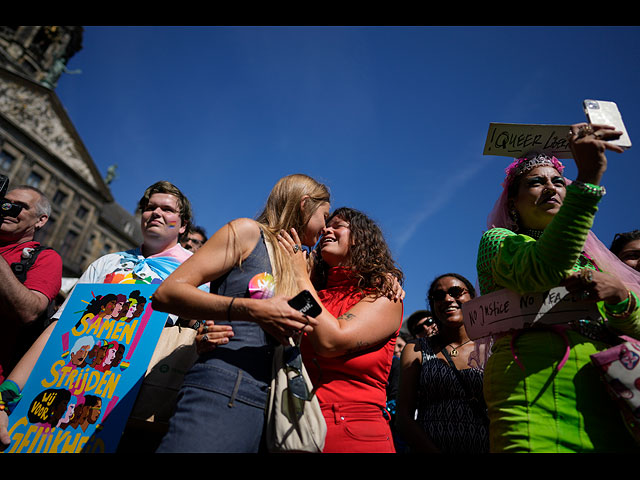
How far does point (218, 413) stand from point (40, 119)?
39106mm

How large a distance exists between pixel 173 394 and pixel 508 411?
70.7 inches

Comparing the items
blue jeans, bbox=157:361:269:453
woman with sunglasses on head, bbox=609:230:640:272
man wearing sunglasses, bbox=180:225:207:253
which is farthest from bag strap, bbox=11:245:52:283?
woman with sunglasses on head, bbox=609:230:640:272

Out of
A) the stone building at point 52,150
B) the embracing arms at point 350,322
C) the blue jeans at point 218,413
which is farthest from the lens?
the stone building at point 52,150

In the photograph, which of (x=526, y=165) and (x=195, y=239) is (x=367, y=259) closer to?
(x=526, y=165)

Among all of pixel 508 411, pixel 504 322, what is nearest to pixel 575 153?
pixel 504 322

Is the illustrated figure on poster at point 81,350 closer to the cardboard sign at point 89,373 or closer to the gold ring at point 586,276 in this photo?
the cardboard sign at point 89,373

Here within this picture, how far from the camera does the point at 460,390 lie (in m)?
3.00

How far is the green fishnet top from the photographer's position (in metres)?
1.48

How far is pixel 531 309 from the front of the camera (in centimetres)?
168

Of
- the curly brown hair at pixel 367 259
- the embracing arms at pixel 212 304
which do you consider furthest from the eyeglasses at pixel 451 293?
the embracing arms at pixel 212 304

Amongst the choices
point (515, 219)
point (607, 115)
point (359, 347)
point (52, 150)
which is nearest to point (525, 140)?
point (515, 219)

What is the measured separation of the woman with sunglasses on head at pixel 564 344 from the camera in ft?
4.81

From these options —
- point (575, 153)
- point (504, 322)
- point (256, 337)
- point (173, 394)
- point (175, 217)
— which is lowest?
point (173, 394)
